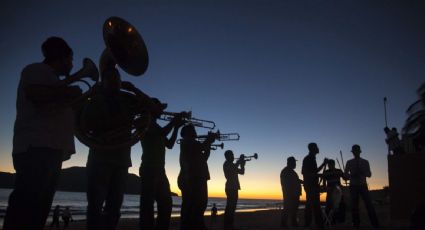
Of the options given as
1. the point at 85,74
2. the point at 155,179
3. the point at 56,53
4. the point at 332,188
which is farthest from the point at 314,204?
the point at 56,53

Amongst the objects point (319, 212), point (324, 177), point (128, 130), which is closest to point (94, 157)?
point (128, 130)

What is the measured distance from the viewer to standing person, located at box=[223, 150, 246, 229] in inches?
370

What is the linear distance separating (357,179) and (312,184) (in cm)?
131

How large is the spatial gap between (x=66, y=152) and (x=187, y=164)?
3291 mm

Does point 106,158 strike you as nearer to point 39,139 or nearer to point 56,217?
point 39,139

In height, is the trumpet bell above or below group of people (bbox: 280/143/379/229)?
above

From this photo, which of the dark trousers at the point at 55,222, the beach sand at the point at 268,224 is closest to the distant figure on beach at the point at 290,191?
the beach sand at the point at 268,224

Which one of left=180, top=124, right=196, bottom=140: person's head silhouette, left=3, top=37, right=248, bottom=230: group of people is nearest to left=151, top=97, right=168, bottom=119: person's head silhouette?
left=3, top=37, right=248, bottom=230: group of people

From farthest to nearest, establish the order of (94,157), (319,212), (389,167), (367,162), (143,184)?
(389,167)
(367,162)
(319,212)
(143,184)
(94,157)

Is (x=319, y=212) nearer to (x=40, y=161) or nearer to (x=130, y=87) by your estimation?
(x=130, y=87)

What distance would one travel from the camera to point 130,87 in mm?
4602

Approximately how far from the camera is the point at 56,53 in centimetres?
352

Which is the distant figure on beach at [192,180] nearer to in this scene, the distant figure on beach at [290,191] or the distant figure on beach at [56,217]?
the distant figure on beach at [290,191]

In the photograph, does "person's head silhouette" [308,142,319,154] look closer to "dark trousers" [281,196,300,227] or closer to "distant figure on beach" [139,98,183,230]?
"dark trousers" [281,196,300,227]
